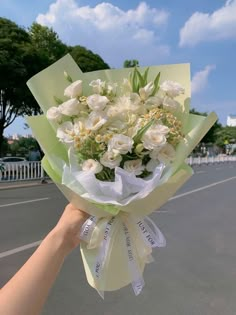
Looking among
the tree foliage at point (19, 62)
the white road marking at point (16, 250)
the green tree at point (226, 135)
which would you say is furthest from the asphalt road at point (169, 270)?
the green tree at point (226, 135)

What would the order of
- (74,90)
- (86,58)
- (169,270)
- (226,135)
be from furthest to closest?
(226,135) → (86,58) → (169,270) → (74,90)

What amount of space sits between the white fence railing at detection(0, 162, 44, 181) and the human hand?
18.7m

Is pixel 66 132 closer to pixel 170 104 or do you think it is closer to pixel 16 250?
pixel 170 104

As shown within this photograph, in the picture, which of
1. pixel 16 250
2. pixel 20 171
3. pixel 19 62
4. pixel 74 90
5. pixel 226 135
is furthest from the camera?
pixel 226 135

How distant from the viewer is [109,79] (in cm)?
181

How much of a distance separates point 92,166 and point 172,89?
43 centimetres

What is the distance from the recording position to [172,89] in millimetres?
1671

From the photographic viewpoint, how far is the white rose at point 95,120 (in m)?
1.57

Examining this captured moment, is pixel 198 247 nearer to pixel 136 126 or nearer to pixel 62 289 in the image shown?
pixel 62 289

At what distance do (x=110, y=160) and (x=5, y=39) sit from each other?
22584mm

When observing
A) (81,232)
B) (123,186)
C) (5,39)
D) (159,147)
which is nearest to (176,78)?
(159,147)

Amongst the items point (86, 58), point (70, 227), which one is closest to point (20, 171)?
point (86, 58)

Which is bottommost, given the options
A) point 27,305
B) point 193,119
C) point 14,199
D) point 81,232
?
point 14,199

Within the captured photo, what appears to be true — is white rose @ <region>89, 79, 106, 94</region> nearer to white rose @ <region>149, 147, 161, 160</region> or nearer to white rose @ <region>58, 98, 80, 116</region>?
white rose @ <region>58, 98, 80, 116</region>
